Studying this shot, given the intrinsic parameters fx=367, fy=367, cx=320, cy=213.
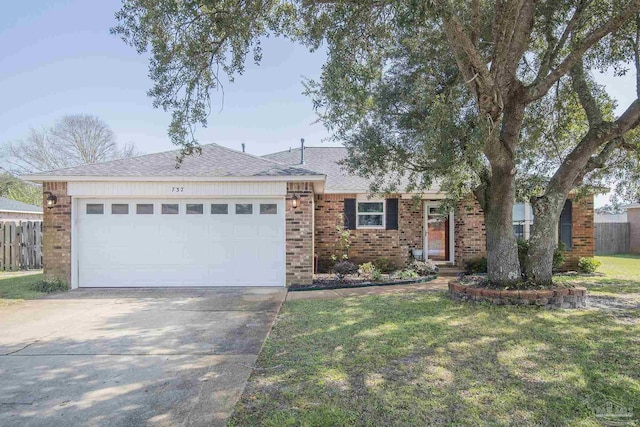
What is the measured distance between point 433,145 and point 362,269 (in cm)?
579

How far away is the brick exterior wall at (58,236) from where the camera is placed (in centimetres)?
915

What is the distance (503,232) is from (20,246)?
1575 cm

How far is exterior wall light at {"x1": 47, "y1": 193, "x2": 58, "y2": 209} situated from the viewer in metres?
9.18

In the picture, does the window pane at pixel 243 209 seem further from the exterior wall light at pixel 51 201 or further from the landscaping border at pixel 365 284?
the exterior wall light at pixel 51 201

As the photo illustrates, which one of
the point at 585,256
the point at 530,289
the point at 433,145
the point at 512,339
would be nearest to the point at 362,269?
the point at 530,289

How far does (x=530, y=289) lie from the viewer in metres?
6.88

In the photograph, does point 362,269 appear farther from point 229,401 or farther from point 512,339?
point 229,401

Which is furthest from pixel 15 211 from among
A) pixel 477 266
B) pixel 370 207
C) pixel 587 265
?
pixel 587 265

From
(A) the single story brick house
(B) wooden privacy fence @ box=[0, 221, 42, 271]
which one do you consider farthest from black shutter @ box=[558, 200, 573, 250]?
(B) wooden privacy fence @ box=[0, 221, 42, 271]

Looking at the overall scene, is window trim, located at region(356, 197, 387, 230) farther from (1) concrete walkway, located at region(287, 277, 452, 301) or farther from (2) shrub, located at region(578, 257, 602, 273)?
(2) shrub, located at region(578, 257, 602, 273)

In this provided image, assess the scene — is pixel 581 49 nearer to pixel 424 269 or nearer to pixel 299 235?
pixel 299 235

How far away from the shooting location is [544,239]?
7.25m

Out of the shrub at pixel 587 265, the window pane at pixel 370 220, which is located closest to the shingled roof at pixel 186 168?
the window pane at pixel 370 220

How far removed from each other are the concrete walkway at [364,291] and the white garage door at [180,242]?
1.22 meters
